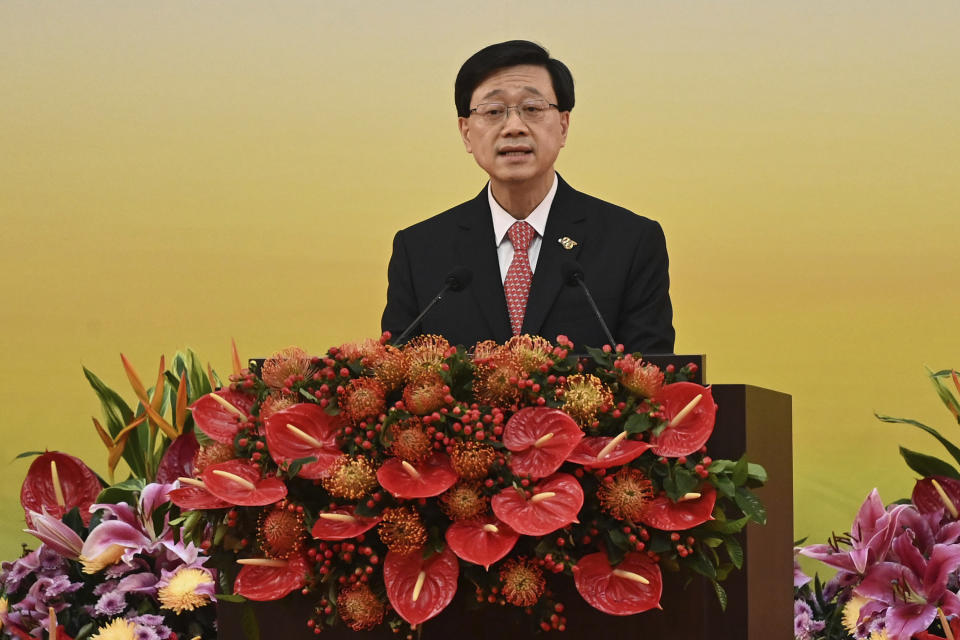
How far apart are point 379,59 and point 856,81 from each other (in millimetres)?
1478

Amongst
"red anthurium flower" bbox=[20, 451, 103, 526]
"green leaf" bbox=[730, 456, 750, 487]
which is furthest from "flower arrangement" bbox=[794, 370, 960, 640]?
"red anthurium flower" bbox=[20, 451, 103, 526]

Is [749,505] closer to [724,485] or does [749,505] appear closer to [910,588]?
[724,485]

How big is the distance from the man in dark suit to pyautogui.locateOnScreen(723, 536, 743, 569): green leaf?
84 cm

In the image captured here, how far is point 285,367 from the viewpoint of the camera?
4.89 feet

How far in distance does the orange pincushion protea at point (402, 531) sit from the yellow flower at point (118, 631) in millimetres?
887

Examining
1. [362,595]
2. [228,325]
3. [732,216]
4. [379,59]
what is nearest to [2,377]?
[228,325]

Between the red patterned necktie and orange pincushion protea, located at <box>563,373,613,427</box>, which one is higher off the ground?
orange pincushion protea, located at <box>563,373,613,427</box>

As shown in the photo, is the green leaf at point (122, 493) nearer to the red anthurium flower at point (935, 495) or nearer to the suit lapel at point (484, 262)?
the suit lapel at point (484, 262)

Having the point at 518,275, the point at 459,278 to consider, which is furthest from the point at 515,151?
the point at 459,278

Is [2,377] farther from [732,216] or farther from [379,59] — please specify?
[732,216]

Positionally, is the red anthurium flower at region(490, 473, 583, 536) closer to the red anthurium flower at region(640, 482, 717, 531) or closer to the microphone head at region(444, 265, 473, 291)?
the red anthurium flower at region(640, 482, 717, 531)

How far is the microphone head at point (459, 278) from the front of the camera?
1.79 m

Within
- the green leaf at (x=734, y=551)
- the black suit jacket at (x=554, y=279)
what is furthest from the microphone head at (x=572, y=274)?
the green leaf at (x=734, y=551)

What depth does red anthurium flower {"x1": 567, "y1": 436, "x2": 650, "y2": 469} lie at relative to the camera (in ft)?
4.31
